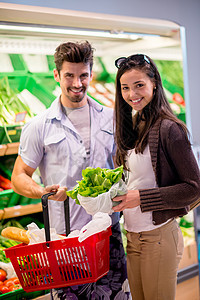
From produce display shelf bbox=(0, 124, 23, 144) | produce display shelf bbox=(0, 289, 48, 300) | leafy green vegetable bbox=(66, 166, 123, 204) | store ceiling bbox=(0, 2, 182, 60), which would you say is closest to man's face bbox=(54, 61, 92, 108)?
store ceiling bbox=(0, 2, 182, 60)

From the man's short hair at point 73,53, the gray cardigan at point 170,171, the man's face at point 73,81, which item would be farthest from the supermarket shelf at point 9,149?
the gray cardigan at point 170,171

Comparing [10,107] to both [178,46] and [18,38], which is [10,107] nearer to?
[18,38]

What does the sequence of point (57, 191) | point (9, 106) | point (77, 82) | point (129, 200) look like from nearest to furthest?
point (129, 200), point (57, 191), point (77, 82), point (9, 106)

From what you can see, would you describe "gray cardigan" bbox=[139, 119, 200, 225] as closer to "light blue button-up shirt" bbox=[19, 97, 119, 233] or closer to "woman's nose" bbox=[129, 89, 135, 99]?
"woman's nose" bbox=[129, 89, 135, 99]

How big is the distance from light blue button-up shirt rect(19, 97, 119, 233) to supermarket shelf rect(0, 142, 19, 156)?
25 centimetres

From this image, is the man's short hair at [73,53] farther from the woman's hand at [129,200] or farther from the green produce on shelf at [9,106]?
the woman's hand at [129,200]

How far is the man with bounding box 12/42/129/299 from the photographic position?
7.43ft

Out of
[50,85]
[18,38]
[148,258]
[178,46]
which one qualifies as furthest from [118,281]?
[178,46]

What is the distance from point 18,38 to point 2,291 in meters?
1.66

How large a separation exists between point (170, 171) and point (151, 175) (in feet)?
0.39

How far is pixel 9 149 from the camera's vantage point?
102 inches

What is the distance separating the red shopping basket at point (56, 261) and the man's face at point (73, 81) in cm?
81

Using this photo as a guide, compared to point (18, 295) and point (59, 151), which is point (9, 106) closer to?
point (59, 151)

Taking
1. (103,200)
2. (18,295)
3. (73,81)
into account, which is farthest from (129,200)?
(18,295)
